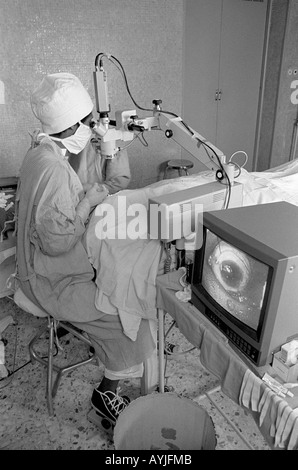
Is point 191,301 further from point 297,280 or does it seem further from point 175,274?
point 297,280

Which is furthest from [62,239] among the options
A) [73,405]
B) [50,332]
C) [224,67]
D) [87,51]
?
[224,67]

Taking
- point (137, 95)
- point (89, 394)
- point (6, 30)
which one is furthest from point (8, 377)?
point (137, 95)

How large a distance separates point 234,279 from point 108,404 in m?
0.99

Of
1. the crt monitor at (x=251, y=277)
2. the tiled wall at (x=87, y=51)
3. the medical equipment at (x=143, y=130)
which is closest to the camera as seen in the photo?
the crt monitor at (x=251, y=277)

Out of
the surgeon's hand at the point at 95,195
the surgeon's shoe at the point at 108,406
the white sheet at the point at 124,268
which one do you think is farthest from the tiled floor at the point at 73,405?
the surgeon's hand at the point at 95,195

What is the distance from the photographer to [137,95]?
3.18 metres

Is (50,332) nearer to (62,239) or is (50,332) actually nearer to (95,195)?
(62,239)

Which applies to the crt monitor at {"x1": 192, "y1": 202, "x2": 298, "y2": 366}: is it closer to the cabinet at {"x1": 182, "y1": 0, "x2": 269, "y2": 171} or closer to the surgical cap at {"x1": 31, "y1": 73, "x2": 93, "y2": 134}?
the surgical cap at {"x1": 31, "y1": 73, "x2": 93, "y2": 134}

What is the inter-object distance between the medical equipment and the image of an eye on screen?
363 millimetres

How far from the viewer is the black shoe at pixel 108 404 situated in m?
1.71

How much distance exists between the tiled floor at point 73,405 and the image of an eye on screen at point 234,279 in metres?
0.72

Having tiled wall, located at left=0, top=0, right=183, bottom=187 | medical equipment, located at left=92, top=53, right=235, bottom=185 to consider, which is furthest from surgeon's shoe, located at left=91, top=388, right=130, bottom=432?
tiled wall, located at left=0, top=0, right=183, bottom=187

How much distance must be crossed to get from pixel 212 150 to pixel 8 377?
1597mm

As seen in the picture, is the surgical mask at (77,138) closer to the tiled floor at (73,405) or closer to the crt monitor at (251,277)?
the crt monitor at (251,277)
